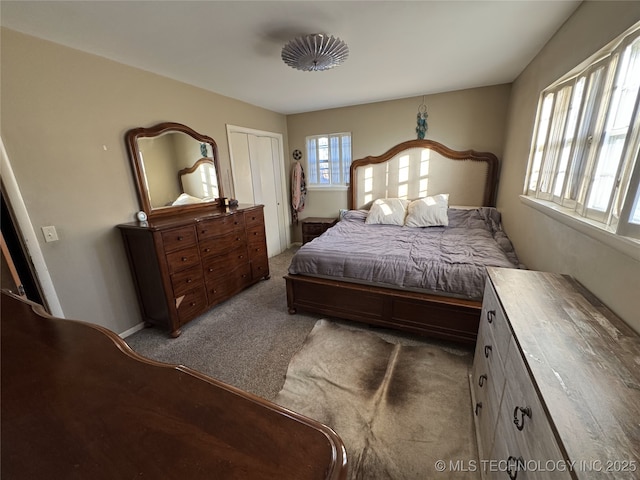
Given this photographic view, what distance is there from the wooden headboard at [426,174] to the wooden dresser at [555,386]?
2.53 m

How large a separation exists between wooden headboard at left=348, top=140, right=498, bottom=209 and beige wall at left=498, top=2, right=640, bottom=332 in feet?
1.22

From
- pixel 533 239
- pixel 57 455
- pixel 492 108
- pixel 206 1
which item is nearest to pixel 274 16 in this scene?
pixel 206 1

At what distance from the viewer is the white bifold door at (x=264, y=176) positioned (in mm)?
3518

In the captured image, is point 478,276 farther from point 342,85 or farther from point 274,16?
point 342,85

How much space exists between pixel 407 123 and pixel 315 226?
2082 mm

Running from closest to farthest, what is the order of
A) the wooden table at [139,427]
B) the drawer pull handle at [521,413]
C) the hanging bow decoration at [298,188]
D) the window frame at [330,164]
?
the wooden table at [139,427], the drawer pull handle at [521,413], the window frame at [330,164], the hanging bow decoration at [298,188]

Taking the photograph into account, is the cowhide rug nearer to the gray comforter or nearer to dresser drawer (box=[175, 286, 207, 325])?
the gray comforter

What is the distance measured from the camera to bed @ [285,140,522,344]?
197 centimetres

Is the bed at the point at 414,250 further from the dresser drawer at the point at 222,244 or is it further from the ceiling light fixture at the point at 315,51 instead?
the ceiling light fixture at the point at 315,51

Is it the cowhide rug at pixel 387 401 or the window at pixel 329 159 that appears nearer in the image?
the cowhide rug at pixel 387 401

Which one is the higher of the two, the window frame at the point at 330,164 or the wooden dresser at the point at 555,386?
the window frame at the point at 330,164

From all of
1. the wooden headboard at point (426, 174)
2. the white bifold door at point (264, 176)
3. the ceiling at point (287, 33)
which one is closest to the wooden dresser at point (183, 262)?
the white bifold door at point (264, 176)

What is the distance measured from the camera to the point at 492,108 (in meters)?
3.30

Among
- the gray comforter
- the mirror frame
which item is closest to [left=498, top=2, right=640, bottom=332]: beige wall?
the gray comforter
